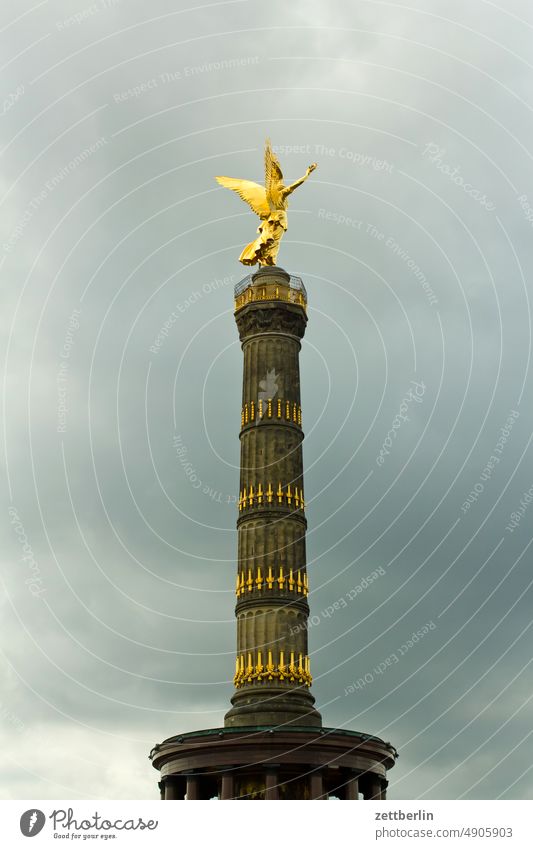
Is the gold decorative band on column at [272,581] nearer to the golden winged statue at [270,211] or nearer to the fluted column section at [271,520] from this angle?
the fluted column section at [271,520]

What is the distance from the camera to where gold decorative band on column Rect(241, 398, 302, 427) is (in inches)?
2263

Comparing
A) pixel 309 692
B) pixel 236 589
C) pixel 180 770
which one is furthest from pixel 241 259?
pixel 180 770

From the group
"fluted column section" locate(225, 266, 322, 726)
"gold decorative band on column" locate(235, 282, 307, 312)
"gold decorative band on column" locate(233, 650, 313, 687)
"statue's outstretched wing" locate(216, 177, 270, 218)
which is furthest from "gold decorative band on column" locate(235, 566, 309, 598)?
"statue's outstretched wing" locate(216, 177, 270, 218)

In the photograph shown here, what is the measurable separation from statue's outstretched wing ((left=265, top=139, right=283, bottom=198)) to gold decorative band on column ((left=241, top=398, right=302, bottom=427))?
12.9 m

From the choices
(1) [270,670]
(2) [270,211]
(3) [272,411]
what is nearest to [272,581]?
(1) [270,670]

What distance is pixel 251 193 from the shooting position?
62.0 metres

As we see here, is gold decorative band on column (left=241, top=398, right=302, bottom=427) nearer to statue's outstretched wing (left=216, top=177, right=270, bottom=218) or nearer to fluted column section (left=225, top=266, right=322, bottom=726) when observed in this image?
fluted column section (left=225, top=266, right=322, bottom=726)

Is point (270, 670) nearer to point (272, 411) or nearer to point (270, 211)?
point (272, 411)

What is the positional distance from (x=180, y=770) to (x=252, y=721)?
4.22 m

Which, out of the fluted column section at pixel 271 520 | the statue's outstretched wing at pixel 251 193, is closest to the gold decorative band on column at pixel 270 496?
the fluted column section at pixel 271 520
